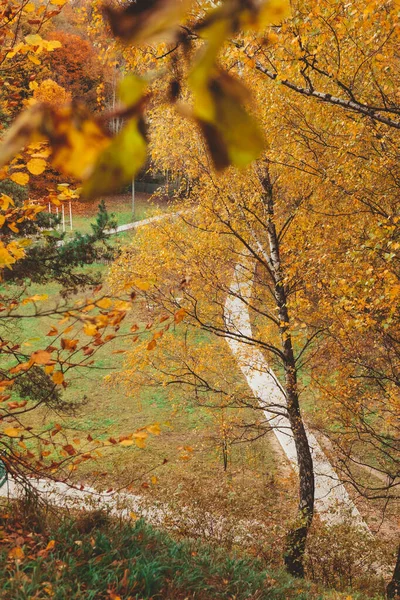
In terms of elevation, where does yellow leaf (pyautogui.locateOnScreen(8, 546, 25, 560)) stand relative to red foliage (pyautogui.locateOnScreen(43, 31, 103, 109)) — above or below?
below

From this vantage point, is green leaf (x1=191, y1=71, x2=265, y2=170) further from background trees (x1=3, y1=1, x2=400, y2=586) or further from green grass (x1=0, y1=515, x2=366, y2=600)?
green grass (x1=0, y1=515, x2=366, y2=600)

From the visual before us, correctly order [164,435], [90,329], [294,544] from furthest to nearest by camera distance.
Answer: [164,435] → [294,544] → [90,329]

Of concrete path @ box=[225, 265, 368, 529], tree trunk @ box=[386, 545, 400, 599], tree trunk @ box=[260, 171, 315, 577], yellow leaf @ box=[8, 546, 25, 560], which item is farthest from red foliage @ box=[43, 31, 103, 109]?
tree trunk @ box=[386, 545, 400, 599]

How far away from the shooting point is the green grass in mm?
3359

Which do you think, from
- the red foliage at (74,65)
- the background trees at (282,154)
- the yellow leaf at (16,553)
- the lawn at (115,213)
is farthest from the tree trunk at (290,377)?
the lawn at (115,213)

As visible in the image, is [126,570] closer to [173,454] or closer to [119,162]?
[119,162]

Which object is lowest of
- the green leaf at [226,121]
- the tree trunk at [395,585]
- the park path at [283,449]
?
the tree trunk at [395,585]

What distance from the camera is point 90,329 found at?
8.47 feet

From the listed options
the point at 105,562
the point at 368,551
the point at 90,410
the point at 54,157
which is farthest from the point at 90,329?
the point at 90,410

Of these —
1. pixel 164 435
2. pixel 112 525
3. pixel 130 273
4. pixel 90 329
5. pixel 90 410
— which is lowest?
pixel 112 525

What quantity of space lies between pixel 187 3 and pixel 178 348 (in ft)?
30.2

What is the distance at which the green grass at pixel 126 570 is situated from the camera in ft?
11.0

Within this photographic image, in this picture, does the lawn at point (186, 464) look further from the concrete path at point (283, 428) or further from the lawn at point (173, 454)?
the concrete path at point (283, 428)

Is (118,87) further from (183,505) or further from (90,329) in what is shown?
(183,505)
